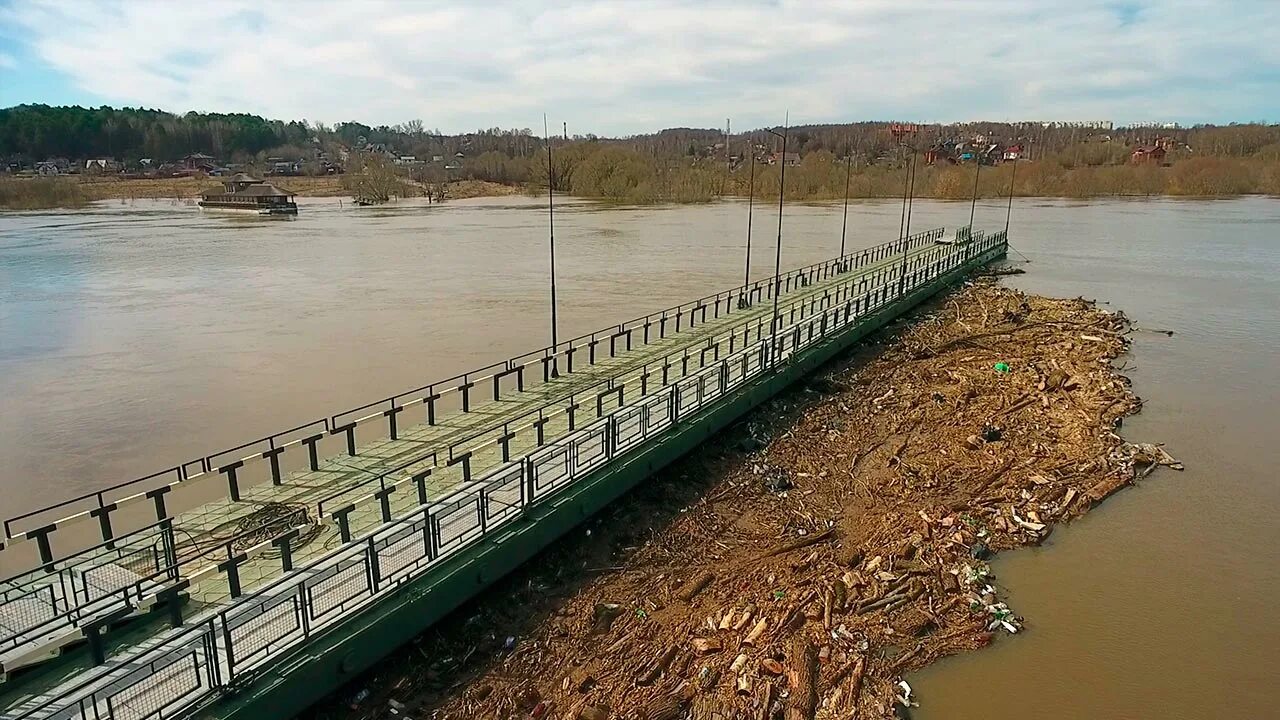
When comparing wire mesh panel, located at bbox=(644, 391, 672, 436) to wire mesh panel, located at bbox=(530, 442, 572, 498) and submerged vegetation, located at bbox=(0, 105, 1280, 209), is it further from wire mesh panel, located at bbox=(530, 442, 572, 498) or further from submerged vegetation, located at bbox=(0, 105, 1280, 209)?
submerged vegetation, located at bbox=(0, 105, 1280, 209)

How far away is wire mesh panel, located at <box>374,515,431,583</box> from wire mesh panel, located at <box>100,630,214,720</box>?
220 centimetres

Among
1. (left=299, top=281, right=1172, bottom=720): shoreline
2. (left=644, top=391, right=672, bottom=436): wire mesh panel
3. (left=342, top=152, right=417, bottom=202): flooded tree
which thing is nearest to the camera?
(left=299, top=281, right=1172, bottom=720): shoreline

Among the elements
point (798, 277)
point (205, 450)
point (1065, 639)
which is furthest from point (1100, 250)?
point (205, 450)

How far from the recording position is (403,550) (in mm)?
9828

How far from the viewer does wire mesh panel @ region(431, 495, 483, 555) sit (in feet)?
33.0

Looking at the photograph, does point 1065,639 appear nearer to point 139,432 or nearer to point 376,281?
point 139,432

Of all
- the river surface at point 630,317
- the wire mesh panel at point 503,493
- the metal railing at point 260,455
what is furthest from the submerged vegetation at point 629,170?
the wire mesh panel at point 503,493

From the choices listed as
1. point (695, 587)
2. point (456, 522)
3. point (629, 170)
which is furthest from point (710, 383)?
point (629, 170)

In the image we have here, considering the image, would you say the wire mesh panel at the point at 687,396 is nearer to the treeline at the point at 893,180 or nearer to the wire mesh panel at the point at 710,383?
the wire mesh panel at the point at 710,383

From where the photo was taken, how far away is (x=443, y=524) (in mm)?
10383

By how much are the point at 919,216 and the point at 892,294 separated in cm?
5884

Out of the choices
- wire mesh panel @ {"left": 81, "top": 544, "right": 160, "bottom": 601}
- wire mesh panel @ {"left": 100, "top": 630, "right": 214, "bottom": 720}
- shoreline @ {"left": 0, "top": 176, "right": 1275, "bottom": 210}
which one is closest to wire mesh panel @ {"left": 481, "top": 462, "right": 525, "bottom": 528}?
wire mesh panel @ {"left": 100, "top": 630, "right": 214, "bottom": 720}

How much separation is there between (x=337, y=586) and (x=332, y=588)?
56mm

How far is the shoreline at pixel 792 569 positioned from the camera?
9.15 meters
